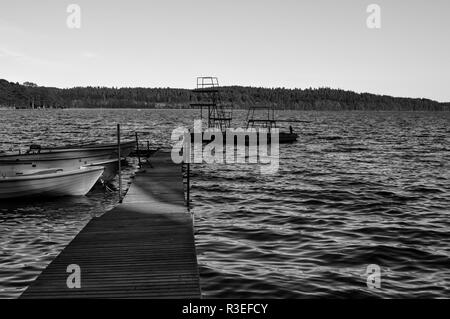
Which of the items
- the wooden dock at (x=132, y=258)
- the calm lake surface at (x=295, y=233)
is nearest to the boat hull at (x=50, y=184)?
the calm lake surface at (x=295, y=233)

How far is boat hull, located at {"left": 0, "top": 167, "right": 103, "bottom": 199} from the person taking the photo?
69.9ft

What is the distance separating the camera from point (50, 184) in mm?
21844

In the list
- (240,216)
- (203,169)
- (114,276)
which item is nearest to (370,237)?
(240,216)

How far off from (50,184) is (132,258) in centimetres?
1245

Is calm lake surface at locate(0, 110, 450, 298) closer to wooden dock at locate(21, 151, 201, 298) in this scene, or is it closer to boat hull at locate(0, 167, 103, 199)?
boat hull at locate(0, 167, 103, 199)

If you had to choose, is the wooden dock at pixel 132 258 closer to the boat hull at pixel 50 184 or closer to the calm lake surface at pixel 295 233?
the calm lake surface at pixel 295 233

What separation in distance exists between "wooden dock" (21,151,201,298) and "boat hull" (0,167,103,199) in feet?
18.8

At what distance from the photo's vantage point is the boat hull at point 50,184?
69.9 ft

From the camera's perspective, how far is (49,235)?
16375mm

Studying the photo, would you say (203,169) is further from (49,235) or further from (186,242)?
(186,242)

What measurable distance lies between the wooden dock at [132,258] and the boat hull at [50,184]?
574 centimetres
